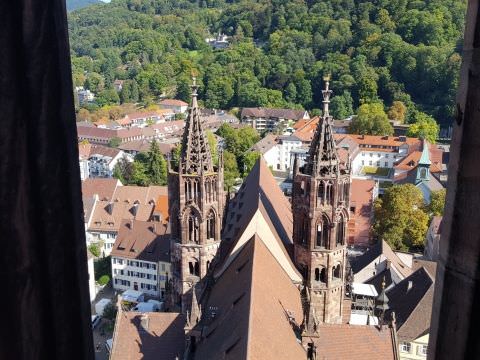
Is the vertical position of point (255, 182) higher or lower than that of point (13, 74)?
lower

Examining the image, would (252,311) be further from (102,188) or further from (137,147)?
(137,147)

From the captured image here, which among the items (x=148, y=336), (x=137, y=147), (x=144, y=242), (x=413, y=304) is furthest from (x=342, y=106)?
(x=148, y=336)

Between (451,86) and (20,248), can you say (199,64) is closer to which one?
(451,86)

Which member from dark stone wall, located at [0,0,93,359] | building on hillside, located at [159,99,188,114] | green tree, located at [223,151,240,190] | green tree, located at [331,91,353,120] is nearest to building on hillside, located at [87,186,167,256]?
green tree, located at [223,151,240,190]

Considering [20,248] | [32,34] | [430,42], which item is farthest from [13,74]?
[430,42]

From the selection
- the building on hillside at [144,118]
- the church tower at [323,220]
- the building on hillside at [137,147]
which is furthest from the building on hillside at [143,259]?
the building on hillside at [144,118]

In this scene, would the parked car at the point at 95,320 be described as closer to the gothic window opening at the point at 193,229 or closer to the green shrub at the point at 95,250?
the green shrub at the point at 95,250

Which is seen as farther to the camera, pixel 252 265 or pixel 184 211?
pixel 184 211
